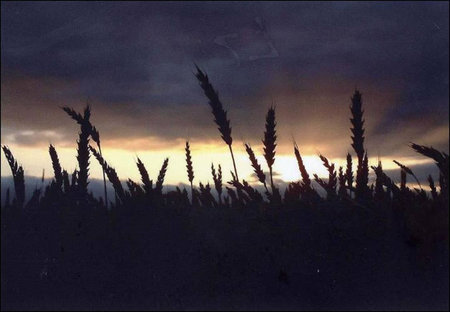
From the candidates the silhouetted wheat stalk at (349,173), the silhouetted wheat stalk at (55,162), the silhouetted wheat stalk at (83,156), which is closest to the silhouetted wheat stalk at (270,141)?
the silhouetted wheat stalk at (349,173)

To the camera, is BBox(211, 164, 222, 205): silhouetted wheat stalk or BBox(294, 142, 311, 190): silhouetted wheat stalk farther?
BBox(211, 164, 222, 205): silhouetted wheat stalk

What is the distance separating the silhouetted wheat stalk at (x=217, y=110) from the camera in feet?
6.15

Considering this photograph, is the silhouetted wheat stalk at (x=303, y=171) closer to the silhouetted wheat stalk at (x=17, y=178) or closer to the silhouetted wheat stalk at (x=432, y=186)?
the silhouetted wheat stalk at (x=432, y=186)

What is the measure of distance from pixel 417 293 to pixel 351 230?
0.82 feet

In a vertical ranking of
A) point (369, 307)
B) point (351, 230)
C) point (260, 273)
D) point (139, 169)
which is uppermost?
point (139, 169)

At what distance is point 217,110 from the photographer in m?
1.93

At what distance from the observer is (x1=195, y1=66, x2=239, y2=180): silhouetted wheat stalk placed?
6.15 feet

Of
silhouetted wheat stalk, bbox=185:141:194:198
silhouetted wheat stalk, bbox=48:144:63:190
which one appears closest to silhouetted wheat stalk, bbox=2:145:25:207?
silhouetted wheat stalk, bbox=48:144:63:190

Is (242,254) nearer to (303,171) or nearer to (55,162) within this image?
(303,171)

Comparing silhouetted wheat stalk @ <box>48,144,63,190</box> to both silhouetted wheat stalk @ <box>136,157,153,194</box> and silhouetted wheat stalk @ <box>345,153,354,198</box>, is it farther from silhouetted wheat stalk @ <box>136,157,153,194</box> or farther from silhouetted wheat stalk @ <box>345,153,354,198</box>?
silhouetted wheat stalk @ <box>345,153,354,198</box>

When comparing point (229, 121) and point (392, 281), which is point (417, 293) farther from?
point (229, 121)

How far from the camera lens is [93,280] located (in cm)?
162

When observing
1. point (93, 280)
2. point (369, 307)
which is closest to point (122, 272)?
point (93, 280)

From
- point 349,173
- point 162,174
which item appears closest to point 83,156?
point 162,174
